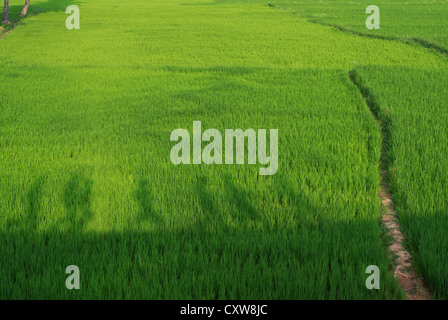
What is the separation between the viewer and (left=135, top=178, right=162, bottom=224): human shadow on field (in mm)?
3275

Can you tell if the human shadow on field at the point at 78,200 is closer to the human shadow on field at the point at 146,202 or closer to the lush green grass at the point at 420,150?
the human shadow on field at the point at 146,202

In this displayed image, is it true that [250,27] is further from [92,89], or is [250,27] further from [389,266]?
[389,266]

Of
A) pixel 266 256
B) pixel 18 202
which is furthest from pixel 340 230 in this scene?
pixel 18 202

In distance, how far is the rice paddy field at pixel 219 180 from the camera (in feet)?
8.53

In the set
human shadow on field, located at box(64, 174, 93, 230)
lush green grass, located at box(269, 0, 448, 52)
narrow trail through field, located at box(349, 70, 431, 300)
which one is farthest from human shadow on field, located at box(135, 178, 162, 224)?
lush green grass, located at box(269, 0, 448, 52)

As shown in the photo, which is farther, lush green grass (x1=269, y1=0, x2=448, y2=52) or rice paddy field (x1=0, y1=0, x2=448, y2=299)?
lush green grass (x1=269, y1=0, x2=448, y2=52)

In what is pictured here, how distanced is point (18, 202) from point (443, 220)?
3.15 meters

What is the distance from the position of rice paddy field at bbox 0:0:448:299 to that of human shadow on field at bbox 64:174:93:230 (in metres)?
0.01

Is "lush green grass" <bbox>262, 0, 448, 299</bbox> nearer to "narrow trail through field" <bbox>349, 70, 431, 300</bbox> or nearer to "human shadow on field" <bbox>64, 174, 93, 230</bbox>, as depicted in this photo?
"narrow trail through field" <bbox>349, 70, 431, 300</bbox>

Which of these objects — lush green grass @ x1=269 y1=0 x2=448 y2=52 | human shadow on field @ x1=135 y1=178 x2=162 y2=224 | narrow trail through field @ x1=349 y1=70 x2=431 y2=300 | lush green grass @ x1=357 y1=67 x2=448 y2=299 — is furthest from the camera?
lush green grass @ x1=269 y1=0 x2=448 y2=52

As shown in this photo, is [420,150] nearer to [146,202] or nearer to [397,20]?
[146,202]

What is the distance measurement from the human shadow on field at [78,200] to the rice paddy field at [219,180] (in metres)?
0.01

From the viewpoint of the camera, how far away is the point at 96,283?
2.47 metres

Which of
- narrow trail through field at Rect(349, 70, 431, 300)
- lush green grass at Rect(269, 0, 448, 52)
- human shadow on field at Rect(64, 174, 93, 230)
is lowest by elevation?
narrow trail through field at Rect(349, 70, 431, 300)
